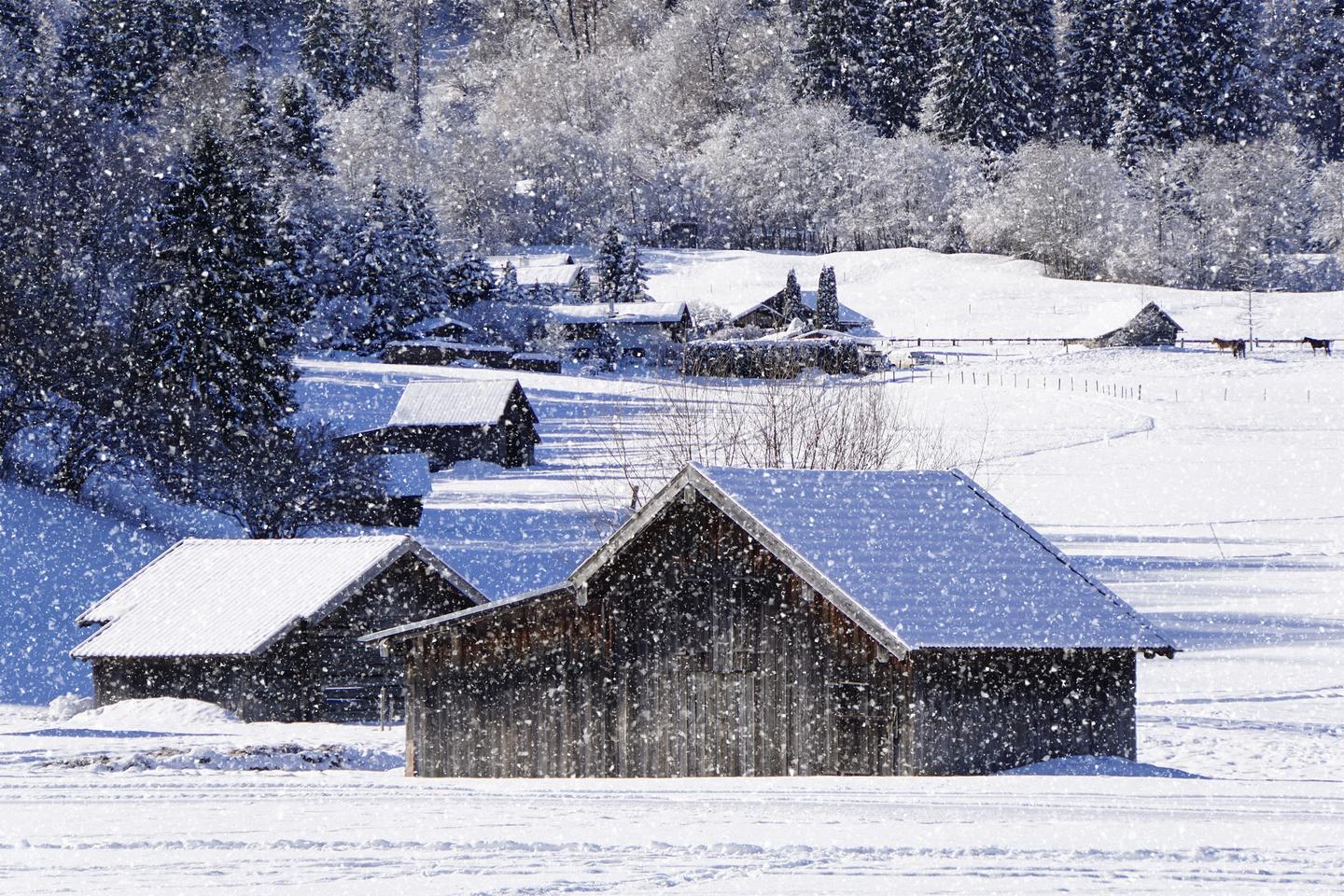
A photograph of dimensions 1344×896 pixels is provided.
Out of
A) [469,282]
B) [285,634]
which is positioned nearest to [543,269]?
[469,282]

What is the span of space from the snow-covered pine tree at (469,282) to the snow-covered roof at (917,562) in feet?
226

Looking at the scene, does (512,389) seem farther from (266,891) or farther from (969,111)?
(969,111)

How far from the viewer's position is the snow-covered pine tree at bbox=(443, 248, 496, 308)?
86250 millimetres

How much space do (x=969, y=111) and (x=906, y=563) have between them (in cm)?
11379


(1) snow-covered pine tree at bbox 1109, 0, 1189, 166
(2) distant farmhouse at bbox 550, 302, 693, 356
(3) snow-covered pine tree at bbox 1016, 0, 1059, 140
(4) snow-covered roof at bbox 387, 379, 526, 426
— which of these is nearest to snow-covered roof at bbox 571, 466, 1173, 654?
(4) snow-covered roof at bbox 387, 379, 526, 426

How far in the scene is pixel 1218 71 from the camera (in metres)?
131

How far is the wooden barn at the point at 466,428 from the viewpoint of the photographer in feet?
181

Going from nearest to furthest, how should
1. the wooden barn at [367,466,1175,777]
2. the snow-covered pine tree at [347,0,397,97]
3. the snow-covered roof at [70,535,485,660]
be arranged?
the wooden barn at [367,466,1175,777] < the snow-covered roof at [70,535,485,660] < the snow-covered pine tree at [347,0,397,97]

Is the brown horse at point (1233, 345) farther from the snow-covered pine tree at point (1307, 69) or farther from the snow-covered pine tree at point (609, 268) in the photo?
the snow-covered pine tree at point (1307, 69)

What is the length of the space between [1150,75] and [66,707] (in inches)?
4722

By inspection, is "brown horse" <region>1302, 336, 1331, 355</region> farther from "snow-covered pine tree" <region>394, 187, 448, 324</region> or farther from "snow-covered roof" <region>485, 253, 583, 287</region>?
"snow-covered pine tree" <region>394, 187, 448, 324</region>

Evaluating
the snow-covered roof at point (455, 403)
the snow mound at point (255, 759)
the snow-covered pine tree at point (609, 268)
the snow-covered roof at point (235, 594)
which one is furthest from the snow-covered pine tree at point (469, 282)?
the snow mound at point (255, 759)

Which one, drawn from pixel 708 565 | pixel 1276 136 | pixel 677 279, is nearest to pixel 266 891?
pixel 708 565

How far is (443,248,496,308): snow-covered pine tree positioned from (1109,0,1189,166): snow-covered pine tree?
196ft
